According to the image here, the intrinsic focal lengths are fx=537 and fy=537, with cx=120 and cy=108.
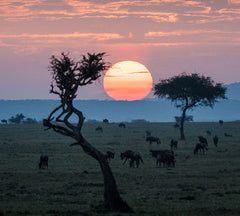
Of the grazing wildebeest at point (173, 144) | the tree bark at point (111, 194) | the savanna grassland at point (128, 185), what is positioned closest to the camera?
the tree bark at point (111, 194)

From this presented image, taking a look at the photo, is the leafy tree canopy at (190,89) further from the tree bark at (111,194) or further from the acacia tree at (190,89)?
the tree bark at (111,194)

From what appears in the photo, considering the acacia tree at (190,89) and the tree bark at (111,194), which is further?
the acacia tree at (190,89)

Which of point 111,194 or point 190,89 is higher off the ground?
point 190,89

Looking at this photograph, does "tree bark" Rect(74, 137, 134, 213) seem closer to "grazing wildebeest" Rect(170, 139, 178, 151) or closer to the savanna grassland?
the savanna grassland

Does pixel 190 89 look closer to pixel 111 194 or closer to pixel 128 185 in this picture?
pixel 128 185

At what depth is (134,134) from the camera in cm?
9094

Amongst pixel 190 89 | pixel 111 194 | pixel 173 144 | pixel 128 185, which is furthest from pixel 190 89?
pixel 111 194

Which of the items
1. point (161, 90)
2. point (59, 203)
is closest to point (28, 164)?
point (59, 203)

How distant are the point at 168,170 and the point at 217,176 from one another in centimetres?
428

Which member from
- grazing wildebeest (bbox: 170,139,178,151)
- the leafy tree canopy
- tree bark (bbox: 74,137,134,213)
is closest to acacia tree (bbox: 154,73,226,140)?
the leafy tree canopy

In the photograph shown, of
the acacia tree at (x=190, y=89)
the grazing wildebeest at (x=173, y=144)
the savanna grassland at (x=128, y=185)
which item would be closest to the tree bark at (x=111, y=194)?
the savanna grassland at (x=128, y=185)

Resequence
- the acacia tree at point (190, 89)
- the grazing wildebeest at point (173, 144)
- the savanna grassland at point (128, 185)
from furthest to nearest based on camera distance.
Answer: the acacia tree at point (190, 89) < the grazing wildebeest at point (173, 144) < the savanna grassland at point (128, 185)

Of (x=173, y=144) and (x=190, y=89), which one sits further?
(x=190, y=89)

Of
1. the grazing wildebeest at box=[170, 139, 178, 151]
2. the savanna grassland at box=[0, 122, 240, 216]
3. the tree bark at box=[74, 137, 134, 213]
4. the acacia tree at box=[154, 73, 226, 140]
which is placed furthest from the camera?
the acacia tree at box=[154, 73, 226, 140]
